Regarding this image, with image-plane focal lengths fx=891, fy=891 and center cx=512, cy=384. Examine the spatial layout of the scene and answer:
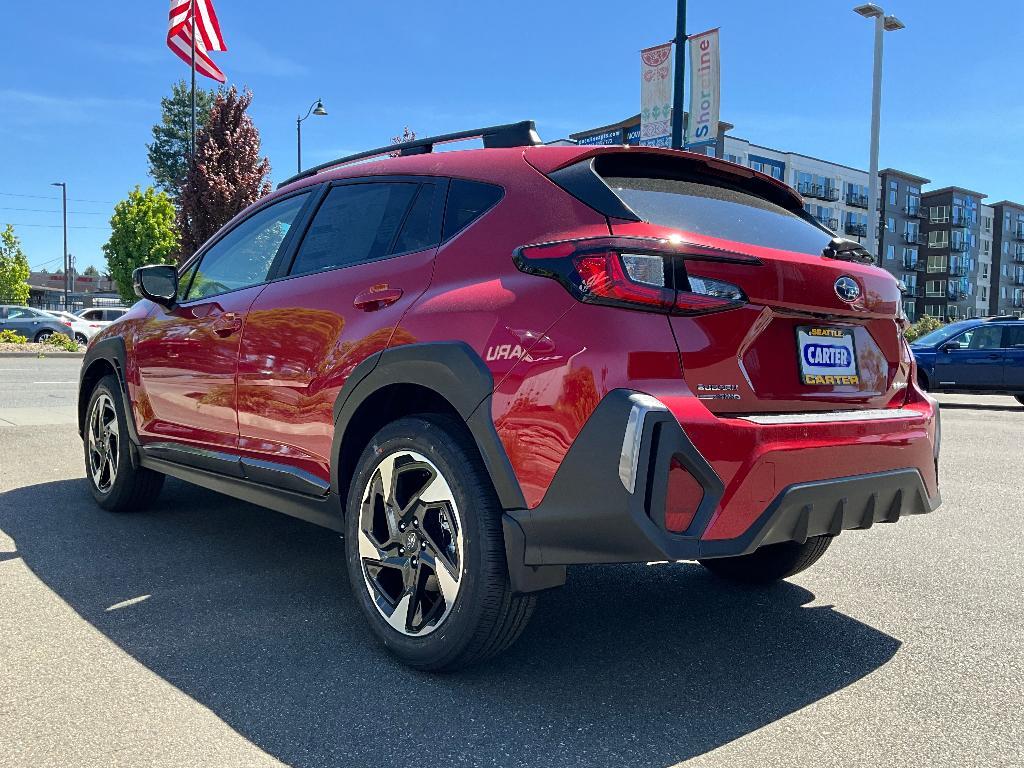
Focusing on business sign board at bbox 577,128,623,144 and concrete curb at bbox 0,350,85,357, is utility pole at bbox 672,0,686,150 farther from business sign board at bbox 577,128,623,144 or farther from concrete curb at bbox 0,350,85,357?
concrete curb at bbox 0,350,85,357

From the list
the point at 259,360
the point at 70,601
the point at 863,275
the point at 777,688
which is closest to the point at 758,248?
the point at 863,275

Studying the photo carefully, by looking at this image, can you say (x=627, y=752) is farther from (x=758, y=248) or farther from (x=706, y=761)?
(x=758, y=248)

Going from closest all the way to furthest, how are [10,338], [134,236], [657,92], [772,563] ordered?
[772,563] < [657,92] < [10,338] < [134,236]

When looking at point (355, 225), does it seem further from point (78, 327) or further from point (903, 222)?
point (903, 222)

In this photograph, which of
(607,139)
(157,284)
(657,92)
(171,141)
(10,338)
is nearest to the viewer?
(157,284)

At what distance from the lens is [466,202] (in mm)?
3059

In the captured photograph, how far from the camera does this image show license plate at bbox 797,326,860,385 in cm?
278

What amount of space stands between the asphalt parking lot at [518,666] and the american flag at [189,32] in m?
20.3

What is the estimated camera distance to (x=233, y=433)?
388cm

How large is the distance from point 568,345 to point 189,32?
75.5 ft

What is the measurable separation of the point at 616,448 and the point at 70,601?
240 cm

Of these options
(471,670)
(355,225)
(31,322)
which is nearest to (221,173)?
(31,322)

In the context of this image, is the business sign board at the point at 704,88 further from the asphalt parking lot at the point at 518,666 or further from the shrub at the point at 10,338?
the shrub at the point at 10,338

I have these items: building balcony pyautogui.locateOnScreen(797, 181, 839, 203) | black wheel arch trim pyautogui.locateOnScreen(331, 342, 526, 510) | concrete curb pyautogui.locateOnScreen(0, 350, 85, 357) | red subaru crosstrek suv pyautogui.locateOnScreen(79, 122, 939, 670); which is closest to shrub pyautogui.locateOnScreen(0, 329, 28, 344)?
concrete curb pyautogui.locateOnScreen(0, 350, 85, 357)
